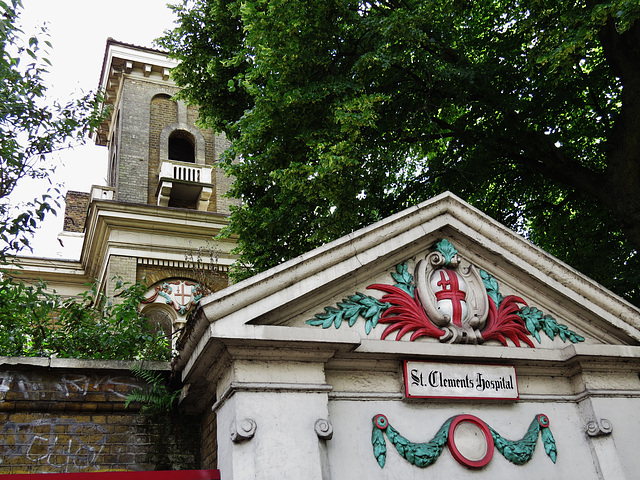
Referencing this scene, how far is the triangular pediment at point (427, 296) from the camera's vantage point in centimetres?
516

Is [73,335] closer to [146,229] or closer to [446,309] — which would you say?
[446,309]

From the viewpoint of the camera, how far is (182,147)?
800 inches

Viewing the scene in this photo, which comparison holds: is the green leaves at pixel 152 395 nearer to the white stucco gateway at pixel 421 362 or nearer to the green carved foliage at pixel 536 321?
the white stucco gateway at pixel 421 362

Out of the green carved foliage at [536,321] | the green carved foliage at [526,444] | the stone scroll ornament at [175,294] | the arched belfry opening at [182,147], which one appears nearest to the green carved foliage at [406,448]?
the green carved foliage at [526,444]

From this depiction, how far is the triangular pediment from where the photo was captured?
5160mm

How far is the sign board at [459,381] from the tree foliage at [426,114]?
445cm

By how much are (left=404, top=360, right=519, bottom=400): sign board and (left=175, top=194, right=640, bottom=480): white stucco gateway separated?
0.04ft

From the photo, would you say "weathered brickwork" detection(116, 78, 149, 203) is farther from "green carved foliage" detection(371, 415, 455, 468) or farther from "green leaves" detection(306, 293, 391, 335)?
"green carved foliage" detection(371, 415, 455, 468)

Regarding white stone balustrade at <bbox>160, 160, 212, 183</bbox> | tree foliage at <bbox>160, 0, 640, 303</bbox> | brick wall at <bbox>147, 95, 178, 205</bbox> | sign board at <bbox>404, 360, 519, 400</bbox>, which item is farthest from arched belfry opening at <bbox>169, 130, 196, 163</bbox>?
sign board at <bbox>404, 360, 519, 400</bbox>

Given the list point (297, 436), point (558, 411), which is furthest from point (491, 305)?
point (297, 436)

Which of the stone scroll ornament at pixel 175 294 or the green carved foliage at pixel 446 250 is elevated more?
the stone scroll ornament at pixel 175 294

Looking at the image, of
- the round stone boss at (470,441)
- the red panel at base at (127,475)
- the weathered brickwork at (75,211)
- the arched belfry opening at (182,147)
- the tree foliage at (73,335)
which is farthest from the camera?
the weathered brickwork at (75,211)

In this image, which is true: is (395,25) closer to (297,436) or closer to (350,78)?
(350,78)

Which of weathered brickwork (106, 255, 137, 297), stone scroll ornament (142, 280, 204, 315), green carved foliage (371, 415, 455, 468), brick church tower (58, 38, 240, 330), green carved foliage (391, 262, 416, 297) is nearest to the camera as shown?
green carved foliage (371, 415, 455, 468)
